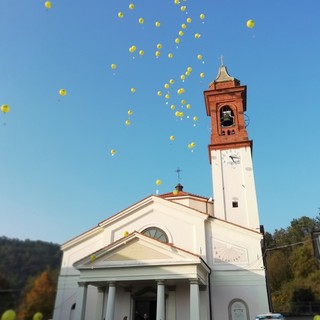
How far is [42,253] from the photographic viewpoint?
5.39m

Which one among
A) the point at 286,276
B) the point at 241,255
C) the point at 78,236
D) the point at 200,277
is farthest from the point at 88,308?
the point at 286,276

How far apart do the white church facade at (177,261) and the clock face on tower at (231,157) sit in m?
0.07

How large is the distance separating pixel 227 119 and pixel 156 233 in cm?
1021

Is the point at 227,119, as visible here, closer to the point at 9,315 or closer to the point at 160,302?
the point at 160,302

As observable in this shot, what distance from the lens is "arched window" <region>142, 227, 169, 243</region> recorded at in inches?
661

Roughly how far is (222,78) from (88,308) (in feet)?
63.7

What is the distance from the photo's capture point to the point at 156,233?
1706 cm

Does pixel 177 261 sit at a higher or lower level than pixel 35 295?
higher

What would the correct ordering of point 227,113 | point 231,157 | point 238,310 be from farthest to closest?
point 227,113
point 231,157
point 238,310

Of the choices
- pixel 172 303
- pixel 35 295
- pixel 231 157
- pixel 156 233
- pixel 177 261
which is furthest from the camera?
pixel 231 157

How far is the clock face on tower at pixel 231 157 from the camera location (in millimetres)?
20047

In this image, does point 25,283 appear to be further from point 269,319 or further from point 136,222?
point 136,222

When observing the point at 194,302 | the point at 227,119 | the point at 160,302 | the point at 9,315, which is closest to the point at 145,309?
the point at 160,302

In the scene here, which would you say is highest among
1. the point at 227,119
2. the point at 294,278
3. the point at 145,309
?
the point at 227,119
